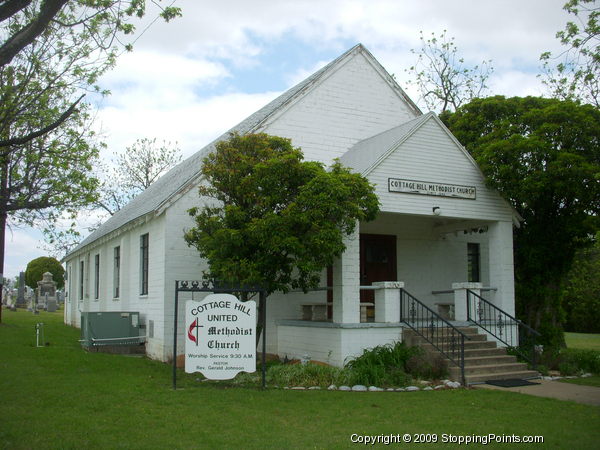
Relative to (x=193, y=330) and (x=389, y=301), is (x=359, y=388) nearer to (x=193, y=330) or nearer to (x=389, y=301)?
(x=389, y=301)

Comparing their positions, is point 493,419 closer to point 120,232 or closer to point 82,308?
point 120,232

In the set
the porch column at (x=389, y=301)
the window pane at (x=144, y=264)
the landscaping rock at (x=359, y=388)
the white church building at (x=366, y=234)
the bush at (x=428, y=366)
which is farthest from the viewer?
the window pane at (x=144, y=264)

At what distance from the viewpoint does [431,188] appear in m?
14.0

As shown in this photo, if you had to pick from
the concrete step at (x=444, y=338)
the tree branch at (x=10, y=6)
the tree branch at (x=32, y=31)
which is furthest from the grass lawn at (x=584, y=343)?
the tree branch at (x=10, y=6)

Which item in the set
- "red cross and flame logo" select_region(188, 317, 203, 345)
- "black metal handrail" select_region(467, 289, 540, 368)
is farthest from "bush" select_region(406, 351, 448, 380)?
"red cross and flame logo" select_region(188, 317, 203, 345)

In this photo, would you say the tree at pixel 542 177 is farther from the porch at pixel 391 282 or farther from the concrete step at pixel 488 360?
the concrete step at pixel 488 360

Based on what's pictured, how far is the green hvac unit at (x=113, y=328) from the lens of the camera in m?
16.8

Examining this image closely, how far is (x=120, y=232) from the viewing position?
19.4 meters

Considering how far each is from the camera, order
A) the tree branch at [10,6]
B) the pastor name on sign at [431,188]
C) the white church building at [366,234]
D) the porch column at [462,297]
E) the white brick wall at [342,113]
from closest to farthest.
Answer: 1. the tree branch at [10,6]
2. the white church building at [366,234]
3. the pastor name on sign at [431,188]
4. the porch column at [462,297]
5. the white brick wall at [342,113]

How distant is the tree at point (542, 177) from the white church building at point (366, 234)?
2.76 feet

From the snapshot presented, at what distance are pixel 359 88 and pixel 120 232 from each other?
27.9 ft

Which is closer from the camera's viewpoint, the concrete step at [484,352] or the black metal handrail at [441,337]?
the black metal handrail at [441,337]

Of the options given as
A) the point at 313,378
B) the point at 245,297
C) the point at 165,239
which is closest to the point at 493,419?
the point at 313,378

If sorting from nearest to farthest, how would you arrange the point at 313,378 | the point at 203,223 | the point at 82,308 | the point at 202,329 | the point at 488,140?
the point at 202,329, the point at 313,378, the point at 203,223, the point at 488,140, the point at 82,308
